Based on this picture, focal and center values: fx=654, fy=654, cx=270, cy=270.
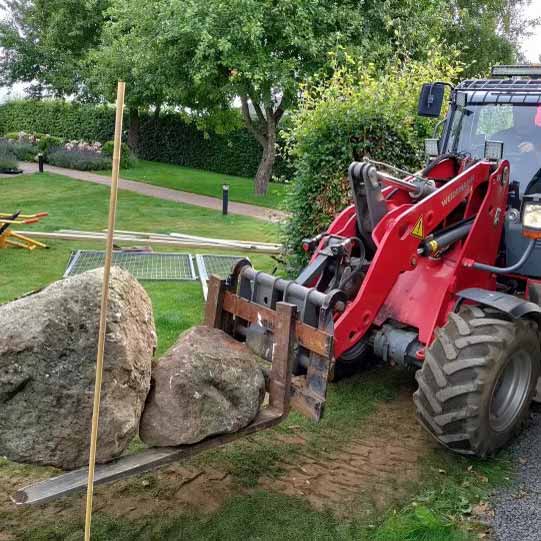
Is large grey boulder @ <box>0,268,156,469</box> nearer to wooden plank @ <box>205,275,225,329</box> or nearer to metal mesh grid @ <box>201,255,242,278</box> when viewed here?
wooden plank @ <box>205,275,225,329</box>

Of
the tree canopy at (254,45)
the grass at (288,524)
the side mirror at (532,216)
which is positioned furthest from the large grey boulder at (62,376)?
the tree canopy at (254,45)

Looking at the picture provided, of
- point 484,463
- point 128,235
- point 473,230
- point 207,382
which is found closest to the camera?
point 207,382

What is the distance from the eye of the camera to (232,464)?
4414 millimetres

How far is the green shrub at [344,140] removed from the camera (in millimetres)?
7445

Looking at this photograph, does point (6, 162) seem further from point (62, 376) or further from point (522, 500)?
point (522, 500)

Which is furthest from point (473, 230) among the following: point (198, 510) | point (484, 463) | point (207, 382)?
point (198, 510)

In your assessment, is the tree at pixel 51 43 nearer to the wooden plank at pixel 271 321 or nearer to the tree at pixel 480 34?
the tree at pixel 480 34

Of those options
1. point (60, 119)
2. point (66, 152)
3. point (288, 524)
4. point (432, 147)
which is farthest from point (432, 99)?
point (60, 119)

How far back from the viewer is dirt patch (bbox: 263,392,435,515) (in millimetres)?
4105

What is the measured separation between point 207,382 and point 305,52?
1220 centimetres

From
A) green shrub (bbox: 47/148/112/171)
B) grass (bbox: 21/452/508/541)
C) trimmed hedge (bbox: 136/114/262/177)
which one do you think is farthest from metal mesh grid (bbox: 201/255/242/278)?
trimmed hedge (bbox: 136/114/262/177)

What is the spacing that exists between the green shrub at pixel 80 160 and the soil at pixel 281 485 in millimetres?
20168

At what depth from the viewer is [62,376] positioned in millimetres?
3217

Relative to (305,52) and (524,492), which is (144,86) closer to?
(305,52)
